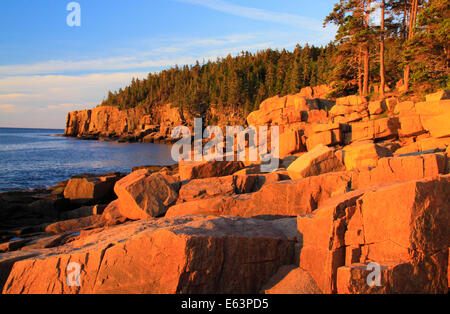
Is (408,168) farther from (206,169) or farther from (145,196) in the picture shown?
(145,196)

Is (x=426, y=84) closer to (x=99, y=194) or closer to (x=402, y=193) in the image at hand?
(x=402, y=193)

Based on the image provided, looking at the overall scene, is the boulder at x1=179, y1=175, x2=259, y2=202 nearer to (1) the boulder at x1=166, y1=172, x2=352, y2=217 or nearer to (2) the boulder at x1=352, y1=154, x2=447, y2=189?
(1) the boulder at x1=166, y1=172, x2=352, y2=217

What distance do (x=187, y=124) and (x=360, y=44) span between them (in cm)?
7317

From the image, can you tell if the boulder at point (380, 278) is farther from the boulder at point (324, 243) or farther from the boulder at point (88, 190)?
the boulder at point (88, 190)

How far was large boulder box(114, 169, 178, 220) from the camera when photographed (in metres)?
10.5

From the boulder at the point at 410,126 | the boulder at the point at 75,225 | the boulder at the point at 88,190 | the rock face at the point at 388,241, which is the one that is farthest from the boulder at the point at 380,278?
the boulder at the point at 88,190

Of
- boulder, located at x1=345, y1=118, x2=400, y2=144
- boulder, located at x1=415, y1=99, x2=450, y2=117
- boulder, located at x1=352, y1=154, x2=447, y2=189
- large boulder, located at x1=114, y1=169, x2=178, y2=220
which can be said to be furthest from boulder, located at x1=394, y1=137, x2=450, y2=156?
large boulder, located at x1=114, y1=169, x2=178, y2=220

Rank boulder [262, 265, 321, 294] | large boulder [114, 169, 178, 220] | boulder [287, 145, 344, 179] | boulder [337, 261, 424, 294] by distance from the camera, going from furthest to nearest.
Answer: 1. boulder [287, 145, 344, 179]
2. large boulder [114, 169, 178, 220]
3. boulder [262, 265, 321, 294]
4. boulder [337, 261, 424, 294]

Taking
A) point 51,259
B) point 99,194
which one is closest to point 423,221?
point 51,259

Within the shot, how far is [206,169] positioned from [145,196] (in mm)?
3686

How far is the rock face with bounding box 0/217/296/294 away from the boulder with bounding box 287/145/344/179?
570 centimetres

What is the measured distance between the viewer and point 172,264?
474 centimetres

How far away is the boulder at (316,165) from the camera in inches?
428

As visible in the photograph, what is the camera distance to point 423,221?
456 centimetres
